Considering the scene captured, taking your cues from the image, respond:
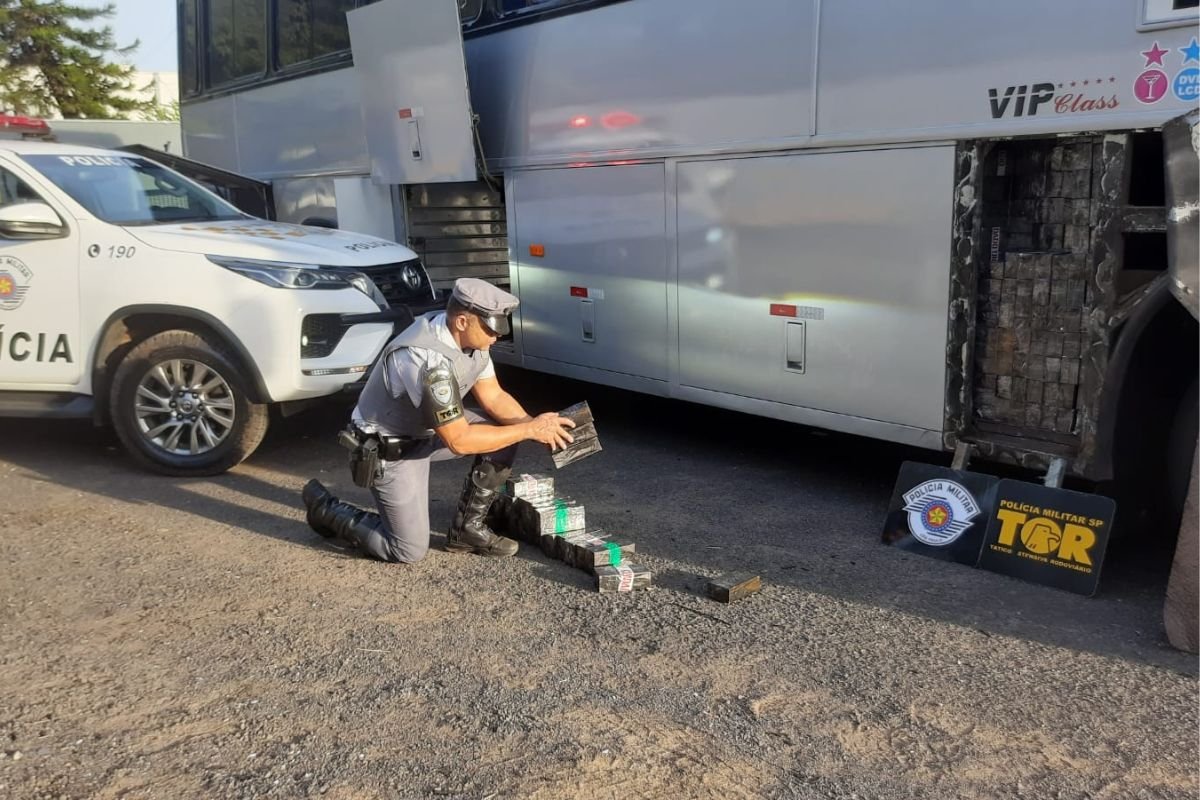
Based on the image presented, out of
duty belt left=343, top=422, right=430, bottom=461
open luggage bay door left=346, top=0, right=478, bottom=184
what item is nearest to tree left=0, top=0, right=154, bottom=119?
open luggage bay door left=346, top=0, right=478, bottom=184

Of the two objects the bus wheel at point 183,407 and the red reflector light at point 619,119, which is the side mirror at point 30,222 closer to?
the bus wheel at point 183,407

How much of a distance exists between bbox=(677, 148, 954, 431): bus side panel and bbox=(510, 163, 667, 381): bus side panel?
25 cm

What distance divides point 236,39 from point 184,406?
16.3 ft

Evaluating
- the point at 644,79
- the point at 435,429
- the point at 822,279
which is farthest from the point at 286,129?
the point at 822,279

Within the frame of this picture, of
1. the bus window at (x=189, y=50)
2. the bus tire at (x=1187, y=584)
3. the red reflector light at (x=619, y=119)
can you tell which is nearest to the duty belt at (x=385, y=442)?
the red reflector light at (x=619, y=119)

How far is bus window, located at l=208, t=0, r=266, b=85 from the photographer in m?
8.82

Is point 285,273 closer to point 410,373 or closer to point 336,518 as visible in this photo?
point 336,518

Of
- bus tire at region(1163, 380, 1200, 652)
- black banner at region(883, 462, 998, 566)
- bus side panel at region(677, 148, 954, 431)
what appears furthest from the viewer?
bus side panel at region(677, 148, 954, 431)

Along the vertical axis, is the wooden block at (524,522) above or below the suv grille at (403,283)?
below

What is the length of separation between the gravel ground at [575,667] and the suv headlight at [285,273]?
1234 mm

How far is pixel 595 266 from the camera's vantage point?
624 cm

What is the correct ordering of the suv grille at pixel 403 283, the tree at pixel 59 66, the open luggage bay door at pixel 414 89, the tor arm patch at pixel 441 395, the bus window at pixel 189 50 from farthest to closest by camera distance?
the tree at pixel 59 66 → the bus window at pixel 189 50 → the open luggage bay door at pixel 414 89 → the suv grille at pixel 403 283 → the tor arm patch at pixel 441 395

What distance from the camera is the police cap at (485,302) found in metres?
4.16

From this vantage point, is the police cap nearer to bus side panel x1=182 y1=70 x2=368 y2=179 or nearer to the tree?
bus side panel x1=182 y1=70 x2=368 y2=179
